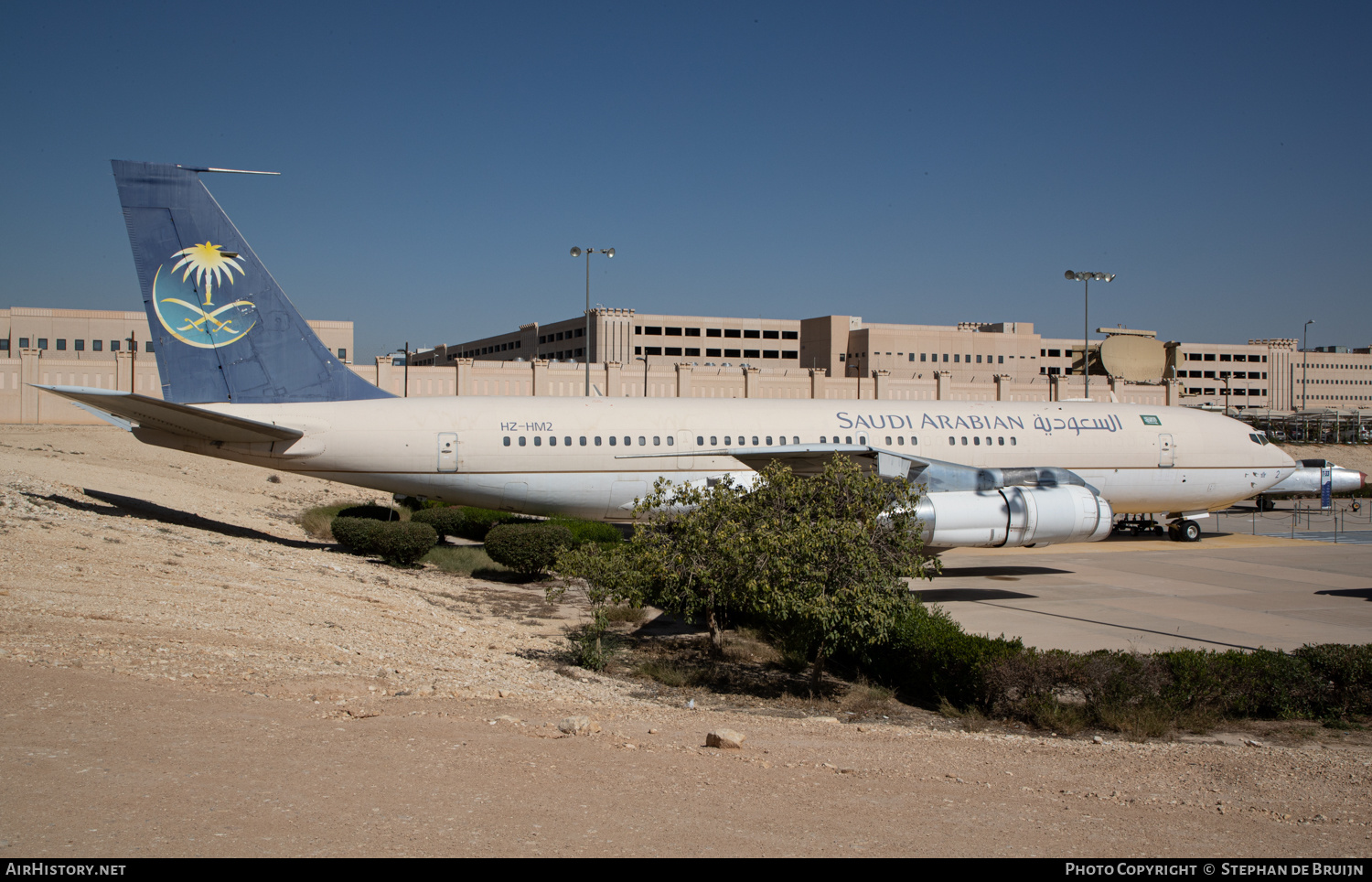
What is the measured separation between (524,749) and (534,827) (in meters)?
2.17

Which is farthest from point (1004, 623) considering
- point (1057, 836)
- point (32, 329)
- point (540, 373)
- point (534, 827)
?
→ point (32, 329)

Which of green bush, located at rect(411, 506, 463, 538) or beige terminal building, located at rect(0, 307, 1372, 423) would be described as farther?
beige terminal building, located at rect(0, 307, 1372, 423)

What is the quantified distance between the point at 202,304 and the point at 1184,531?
100ft

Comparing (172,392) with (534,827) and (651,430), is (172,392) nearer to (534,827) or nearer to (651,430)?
(651,430)

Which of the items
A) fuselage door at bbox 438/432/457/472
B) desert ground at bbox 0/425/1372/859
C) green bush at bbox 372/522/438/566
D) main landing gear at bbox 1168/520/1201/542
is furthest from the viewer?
main landing gear at bbox 1168/520/1201/542

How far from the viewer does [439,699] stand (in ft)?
33.7

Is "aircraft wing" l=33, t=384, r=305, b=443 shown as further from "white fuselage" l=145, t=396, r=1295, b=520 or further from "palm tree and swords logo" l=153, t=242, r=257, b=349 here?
"palm tree and swords logo" l=153, t=242, r=257, b=349

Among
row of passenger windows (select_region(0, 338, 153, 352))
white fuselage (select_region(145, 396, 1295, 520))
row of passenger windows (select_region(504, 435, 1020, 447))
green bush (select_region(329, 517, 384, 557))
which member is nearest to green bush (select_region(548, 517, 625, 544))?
white fuselage (select_region(145, 396, 1295, 520))

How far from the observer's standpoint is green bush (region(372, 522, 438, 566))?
21234 millimetres

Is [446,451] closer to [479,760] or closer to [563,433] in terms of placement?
[563,433]

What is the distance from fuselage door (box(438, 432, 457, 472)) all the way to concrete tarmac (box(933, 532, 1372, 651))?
40.4 feet

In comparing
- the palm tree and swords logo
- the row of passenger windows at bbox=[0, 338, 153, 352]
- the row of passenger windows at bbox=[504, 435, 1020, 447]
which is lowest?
the row of passenger windows at bbox=[504, 435, 1020, 447]

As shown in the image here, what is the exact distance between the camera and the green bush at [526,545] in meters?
20.8

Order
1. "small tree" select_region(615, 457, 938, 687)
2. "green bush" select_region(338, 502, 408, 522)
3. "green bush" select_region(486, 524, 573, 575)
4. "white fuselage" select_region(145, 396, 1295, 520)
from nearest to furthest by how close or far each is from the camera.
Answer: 1. "small tree" select_region(615, 457, 938, 687)
2. "green bush" select_region(486, 524, 573, 575)
3. "white fuselage" select_region(145, 396, 1295, 520)
4. "green bush" select_region(338, 502, 408, 522)
